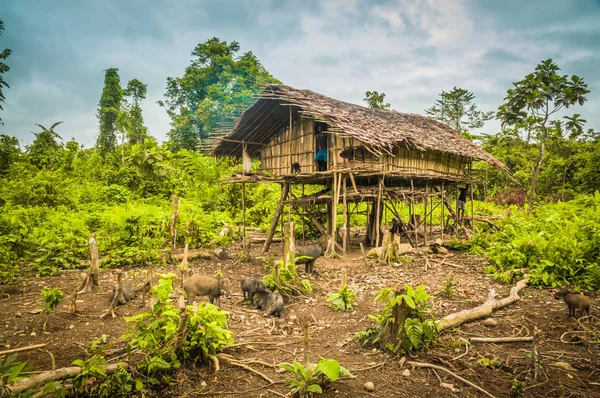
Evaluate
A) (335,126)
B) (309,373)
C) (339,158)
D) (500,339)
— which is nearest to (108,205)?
(339,158)

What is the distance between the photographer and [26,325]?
18.0 feet

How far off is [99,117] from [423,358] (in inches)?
1306

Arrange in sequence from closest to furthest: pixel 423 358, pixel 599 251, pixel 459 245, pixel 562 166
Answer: pixel 423 358, pixel 599 251, pixel 459 245, pixel 562 166

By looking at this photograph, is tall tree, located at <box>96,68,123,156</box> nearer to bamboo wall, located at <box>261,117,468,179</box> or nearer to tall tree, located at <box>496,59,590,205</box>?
bamboo wall, located at <box>261,117,468,179</box>

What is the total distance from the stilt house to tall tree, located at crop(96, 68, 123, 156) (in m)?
19.4

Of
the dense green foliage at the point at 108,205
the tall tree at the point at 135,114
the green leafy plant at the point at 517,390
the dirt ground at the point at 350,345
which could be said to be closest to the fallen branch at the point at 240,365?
the dirt ground at the point at 350,345

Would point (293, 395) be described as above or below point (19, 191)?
below

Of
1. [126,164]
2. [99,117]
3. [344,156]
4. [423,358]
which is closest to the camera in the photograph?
[423,358]

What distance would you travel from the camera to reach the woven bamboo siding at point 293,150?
1305 cm

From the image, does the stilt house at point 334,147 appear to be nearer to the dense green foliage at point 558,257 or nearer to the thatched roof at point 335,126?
the thatched roof at point 335,126

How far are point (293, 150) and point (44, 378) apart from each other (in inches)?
457

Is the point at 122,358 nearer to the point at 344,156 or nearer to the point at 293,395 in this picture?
the point at 293,395

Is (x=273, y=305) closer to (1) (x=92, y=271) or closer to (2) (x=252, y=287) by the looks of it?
(2) (x=252, y=287)

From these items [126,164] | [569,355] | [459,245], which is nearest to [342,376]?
[569,355]
